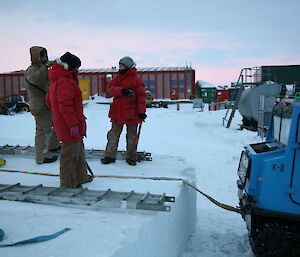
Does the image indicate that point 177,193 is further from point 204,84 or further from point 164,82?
point 204,84

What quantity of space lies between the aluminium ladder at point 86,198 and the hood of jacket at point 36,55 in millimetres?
2139

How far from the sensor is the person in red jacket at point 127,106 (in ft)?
16.2

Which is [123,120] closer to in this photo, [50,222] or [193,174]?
[193,174]

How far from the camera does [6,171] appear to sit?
4656mm

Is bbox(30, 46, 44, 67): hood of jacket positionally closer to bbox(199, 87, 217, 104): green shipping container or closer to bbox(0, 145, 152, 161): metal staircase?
bbox(0, 145, 152, 161): metal staircase

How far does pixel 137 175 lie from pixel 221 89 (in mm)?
34631

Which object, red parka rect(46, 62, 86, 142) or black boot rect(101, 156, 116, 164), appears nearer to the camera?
red parka rect(46, 62, 86, 142)

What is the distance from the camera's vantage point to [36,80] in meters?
4.87

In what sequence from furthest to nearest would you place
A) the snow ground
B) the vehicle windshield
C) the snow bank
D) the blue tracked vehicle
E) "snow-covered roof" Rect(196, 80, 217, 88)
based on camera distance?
"snow-covered roof" Rect(196, 80, 217, 88) < the vehicle windshield < the blue tracked vehicle < the snow ground < the snow bank

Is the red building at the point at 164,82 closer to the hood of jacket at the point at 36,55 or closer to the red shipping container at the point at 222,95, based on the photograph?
the red shipping container at the point at 222,95

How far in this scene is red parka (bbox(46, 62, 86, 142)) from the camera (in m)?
3.66

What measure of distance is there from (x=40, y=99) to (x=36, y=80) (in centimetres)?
31

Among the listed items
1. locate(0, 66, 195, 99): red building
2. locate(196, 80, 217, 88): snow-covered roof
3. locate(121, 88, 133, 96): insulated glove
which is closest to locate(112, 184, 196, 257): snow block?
locate(121, 88, 133, 96): insulated glove

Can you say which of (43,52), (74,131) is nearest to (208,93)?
(43,52)
